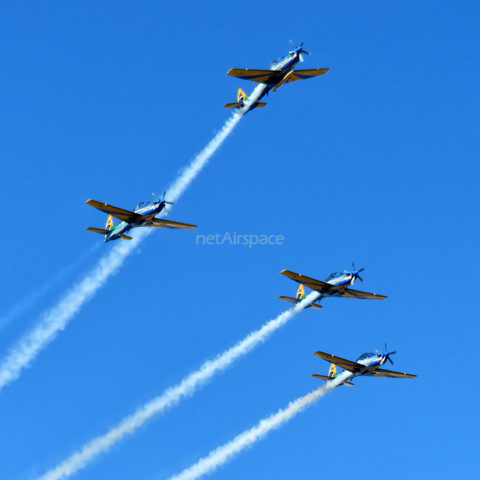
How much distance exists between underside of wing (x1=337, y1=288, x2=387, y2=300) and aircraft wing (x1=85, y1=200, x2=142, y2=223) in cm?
2101

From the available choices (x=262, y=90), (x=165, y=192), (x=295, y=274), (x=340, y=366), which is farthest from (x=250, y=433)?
(x=262, y=90)

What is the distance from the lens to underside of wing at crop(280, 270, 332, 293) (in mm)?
92562

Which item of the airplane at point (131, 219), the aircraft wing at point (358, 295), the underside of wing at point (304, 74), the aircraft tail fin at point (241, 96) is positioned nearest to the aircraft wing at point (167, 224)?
the airplane at point (131, 219)

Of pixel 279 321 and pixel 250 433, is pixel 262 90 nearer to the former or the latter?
pixel 279 321

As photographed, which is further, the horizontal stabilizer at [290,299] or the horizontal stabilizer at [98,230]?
the horizontal stabilizer at [290,299]

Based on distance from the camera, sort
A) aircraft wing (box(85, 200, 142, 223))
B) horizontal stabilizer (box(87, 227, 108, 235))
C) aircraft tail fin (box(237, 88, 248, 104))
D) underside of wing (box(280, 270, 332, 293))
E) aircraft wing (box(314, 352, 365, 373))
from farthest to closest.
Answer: aircraft tail fin (box(237, 88, 248, 104))
horizontal stabilizer (box(87, 227, 108, 235))
aircraft wing (box(314, 352, 365, 373))
underside of wing (box(280, 270, 332, 293))
aircraft wing (box(85, 200, 142, 223))

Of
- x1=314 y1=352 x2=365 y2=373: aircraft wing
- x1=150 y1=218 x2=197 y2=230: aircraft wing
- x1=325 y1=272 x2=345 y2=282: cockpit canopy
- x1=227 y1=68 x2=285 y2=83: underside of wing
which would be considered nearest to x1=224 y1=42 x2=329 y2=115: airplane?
x1=227 y1=68 x2=285 y2=83: underside of wing

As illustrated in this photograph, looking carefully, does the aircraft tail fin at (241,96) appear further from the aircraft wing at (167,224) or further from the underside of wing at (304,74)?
the aircraft wing at (167,224)

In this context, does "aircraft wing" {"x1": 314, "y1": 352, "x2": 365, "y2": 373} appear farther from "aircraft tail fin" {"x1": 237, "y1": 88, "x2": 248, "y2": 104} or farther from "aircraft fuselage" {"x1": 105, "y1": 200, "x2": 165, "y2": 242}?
"aircraft tail fin" {"x1": 237, "y1": 88, "x2": 248, "y2": 104}

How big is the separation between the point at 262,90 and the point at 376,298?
23.8 meters

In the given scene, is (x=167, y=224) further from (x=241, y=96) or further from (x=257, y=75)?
(x=257, y=75)

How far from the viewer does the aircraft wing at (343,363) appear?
94.1 metres

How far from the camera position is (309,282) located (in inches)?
3728

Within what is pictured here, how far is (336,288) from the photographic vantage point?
95.6 m
